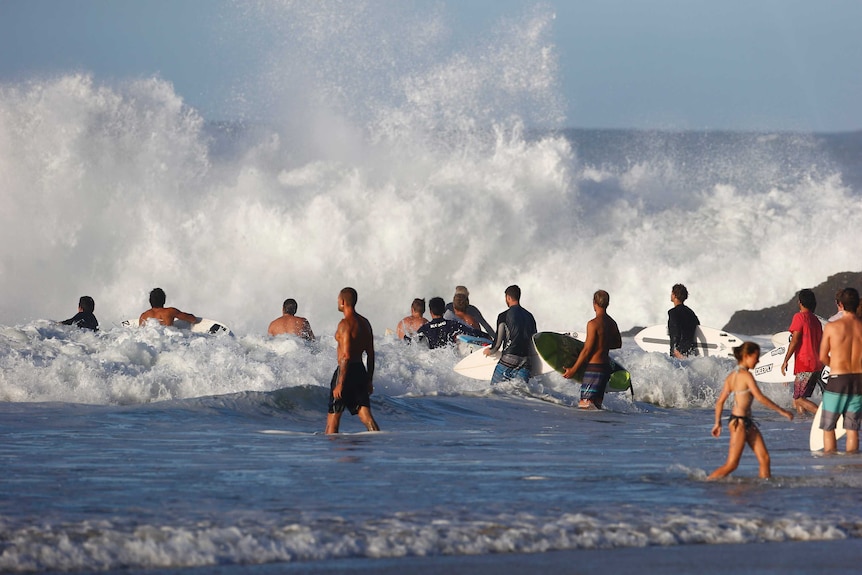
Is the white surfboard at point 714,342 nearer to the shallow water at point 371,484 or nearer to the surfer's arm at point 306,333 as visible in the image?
the shallow water at point 371,484

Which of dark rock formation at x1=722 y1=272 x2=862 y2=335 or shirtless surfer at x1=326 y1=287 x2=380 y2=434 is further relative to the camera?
dark rock formation at x1=722 y1=272 x2=862 y2=335

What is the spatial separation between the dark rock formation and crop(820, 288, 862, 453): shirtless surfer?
14.7 metres

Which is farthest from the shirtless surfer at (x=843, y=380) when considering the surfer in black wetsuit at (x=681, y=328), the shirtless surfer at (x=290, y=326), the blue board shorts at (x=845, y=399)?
the shirtless surfer at (x=290, y=326)

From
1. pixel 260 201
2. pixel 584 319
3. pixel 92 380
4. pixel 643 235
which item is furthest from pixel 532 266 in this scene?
pixel 92 380

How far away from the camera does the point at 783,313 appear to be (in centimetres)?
2372

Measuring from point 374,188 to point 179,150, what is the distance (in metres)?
4.21

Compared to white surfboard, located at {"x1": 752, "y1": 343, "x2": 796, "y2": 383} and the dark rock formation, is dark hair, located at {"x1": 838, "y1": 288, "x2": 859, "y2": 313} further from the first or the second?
the dark rock formation

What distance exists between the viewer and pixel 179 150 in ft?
91.1

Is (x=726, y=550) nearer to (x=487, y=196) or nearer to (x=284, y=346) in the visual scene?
(x=284, y=346)

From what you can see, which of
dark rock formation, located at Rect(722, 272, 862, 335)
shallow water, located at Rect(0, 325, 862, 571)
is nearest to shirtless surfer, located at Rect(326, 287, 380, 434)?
shallow water, located at Rect(0, 325, 862, 571)

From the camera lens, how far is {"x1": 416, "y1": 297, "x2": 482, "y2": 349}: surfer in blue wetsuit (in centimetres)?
1497

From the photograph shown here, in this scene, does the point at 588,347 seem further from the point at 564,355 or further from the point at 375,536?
the point at 375,536

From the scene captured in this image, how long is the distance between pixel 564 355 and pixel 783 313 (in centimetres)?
1138

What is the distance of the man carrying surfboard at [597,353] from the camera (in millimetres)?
12258
